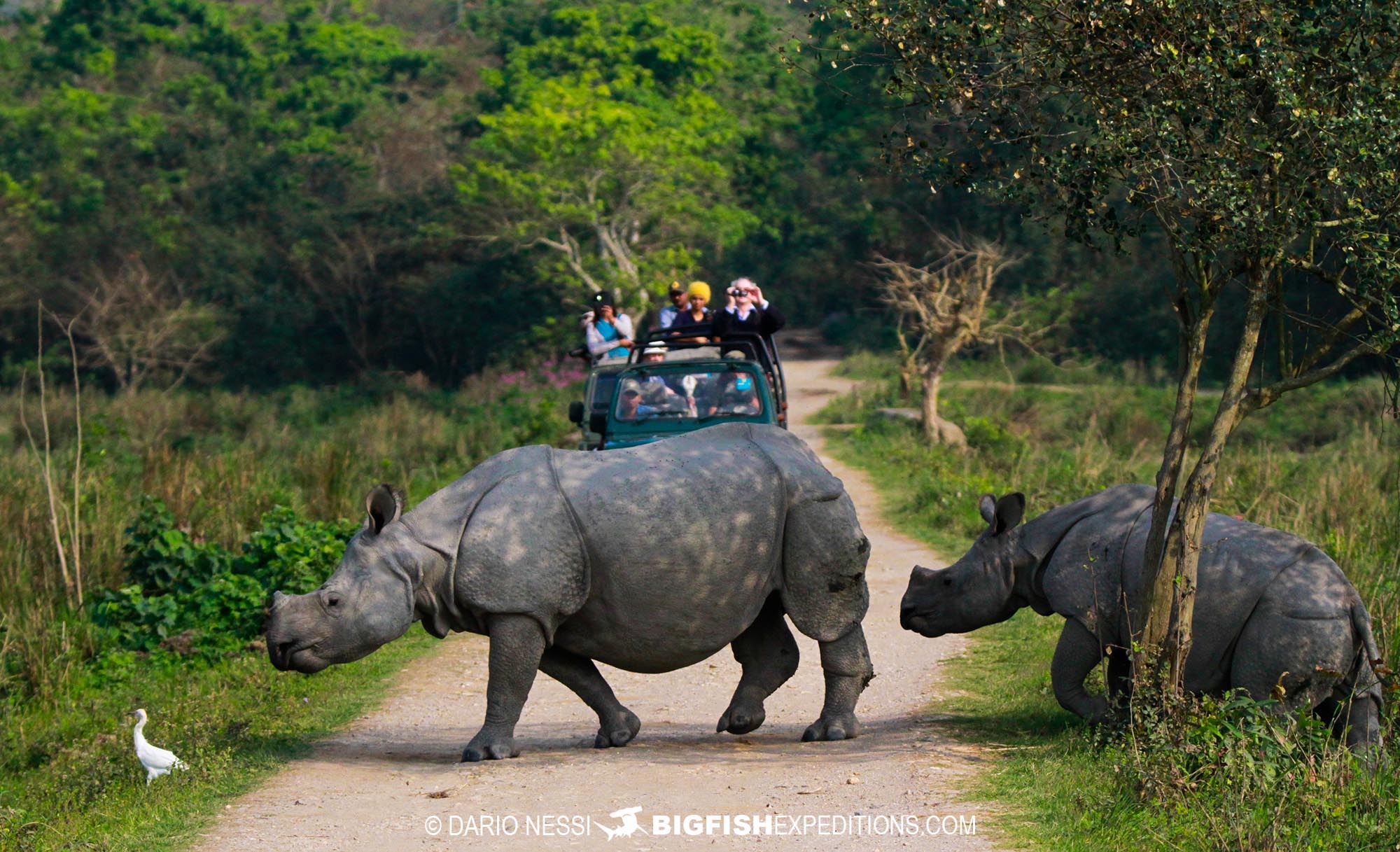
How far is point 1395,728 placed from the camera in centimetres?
782

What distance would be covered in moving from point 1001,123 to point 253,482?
9.38m

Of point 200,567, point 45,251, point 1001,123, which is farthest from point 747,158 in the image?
point 1001,123

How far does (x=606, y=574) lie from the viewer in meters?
7.50

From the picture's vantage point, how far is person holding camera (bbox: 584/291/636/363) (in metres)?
17.7

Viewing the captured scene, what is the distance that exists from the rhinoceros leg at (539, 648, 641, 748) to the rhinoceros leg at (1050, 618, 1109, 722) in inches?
75.5

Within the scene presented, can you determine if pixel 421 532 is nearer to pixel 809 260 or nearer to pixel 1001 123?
pixel 1001 123

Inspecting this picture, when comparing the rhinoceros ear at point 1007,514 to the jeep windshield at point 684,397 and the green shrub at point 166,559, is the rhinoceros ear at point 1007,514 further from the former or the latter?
the green shrub at point 166,559

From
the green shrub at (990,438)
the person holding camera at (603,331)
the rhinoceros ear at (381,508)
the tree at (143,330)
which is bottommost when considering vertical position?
the tree at (143,330)

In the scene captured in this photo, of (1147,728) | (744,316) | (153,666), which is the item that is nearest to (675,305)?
(744,316)

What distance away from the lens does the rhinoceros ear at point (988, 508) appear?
27.1 ft

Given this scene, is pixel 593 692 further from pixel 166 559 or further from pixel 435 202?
pixel 435 202

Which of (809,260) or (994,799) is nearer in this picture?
(994,799)

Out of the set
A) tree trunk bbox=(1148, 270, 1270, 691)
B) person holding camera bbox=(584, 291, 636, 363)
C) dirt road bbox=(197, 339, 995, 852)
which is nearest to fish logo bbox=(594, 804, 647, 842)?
dirt road bbox=(197, 339, 995, 852)

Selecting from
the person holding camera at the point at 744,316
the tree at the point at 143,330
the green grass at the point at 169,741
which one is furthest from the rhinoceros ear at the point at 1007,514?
the tree at the point at 143,330
